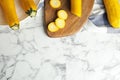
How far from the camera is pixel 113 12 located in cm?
70

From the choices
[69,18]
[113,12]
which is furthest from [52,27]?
[113,12]

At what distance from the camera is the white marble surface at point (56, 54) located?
70cm

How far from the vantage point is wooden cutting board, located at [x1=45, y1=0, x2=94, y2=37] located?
714 mm

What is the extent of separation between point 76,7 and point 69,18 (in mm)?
39

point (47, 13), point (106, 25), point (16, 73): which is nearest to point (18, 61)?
point (16, 73)

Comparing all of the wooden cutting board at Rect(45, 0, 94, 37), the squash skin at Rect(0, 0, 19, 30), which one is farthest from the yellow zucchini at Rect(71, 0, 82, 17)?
the squash skin at Rect(0, 0, 19, 30)

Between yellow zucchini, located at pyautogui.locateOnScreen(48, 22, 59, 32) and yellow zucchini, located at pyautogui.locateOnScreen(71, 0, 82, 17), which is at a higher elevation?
yellow zucchini, located at pyautogui.locateOnScreen(71, 0, 82, 17)

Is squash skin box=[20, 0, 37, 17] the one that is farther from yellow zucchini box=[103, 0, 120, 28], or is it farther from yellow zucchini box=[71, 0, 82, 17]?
yellow zucchini box=[103, 0, 120, 28]

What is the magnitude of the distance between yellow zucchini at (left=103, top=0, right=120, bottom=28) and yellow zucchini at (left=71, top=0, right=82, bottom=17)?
0.26 feet

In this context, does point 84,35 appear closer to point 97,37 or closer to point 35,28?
point 97,37

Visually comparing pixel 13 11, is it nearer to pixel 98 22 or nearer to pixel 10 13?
pixel 10 13

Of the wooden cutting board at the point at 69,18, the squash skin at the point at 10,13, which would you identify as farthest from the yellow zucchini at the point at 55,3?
the squash skin at the point at 10,13

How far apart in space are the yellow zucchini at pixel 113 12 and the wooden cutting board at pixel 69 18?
0.18 ft

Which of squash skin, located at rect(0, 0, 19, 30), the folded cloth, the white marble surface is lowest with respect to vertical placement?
the white marble surface
